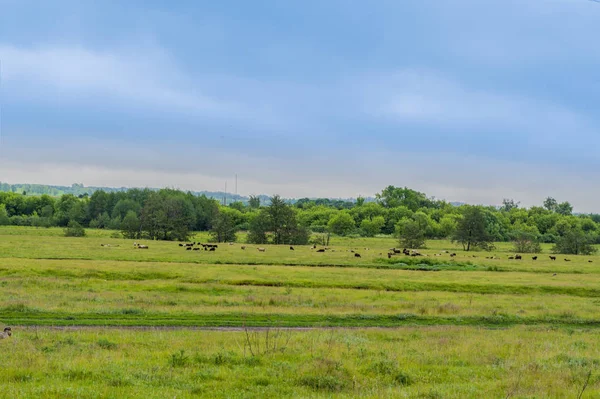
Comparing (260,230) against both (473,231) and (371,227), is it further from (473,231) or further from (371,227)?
(371,227)

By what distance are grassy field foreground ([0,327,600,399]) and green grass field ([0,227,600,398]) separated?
0.06 meters

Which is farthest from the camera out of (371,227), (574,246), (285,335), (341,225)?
(371,227)

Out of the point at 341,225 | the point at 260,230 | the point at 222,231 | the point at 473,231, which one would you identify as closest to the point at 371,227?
the point at 341,225

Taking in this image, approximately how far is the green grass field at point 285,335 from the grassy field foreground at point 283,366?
55mm

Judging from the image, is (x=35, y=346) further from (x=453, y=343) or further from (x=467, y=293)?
(x=467, y=293)

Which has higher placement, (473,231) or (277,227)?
(473,231)

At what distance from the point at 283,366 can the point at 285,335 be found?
5883mm

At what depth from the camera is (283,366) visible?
500 inches

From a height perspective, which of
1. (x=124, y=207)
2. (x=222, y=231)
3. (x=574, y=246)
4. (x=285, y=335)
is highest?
(x=124, y=207)

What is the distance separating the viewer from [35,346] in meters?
14.7

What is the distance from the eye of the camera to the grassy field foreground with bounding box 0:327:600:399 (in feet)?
34.6

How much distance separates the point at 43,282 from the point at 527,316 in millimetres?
32802

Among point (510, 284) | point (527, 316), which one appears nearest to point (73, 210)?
point (510, 284)

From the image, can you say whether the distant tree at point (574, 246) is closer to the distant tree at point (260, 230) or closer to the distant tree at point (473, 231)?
the distant tree at point (473, 231)
